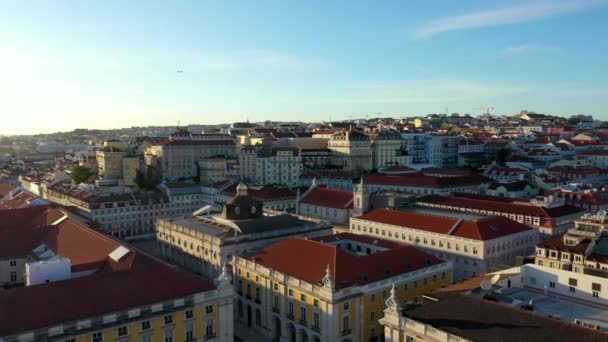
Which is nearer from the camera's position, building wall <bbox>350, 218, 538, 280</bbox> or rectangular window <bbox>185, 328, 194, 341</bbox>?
rectangular window <bbox>185, 328, 194, 341</bbox>

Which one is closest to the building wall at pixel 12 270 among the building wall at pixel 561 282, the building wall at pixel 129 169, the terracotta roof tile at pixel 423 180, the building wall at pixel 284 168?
the building wall at pixel 561 282

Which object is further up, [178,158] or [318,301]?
[178,158]

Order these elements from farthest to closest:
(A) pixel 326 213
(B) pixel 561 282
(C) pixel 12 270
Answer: (A) pixel 326 213 → (C) pixel 12 270 → (B) pixel 561 282

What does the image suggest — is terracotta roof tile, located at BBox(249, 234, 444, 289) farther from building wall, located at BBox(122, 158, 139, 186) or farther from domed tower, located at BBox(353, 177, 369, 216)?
building wall, located at BBox(122, 158, 139, 186)

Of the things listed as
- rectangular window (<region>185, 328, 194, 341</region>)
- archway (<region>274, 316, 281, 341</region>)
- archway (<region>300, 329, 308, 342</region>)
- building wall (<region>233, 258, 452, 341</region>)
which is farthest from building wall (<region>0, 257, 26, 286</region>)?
archway (<region>300, 329, 308, 342</region>)

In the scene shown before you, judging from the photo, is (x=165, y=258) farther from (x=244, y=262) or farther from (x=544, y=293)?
(x=544, y=293)

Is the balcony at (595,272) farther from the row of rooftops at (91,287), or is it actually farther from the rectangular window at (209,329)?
the row of rooftops at (91,287)

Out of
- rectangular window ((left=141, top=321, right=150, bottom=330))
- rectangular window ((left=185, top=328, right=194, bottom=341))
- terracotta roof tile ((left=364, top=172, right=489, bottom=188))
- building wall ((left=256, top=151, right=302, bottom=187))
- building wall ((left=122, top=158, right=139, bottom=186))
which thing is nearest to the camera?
rectangular window ((left=141, top=321, right=150, bottom=330))

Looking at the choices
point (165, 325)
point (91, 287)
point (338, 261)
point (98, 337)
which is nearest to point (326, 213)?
point (338, 261)

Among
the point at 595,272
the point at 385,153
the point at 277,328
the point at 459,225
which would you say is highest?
the point at 385,153

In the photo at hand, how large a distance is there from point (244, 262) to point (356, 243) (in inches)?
496

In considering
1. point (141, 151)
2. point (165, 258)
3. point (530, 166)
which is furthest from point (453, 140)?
point (165, 258)

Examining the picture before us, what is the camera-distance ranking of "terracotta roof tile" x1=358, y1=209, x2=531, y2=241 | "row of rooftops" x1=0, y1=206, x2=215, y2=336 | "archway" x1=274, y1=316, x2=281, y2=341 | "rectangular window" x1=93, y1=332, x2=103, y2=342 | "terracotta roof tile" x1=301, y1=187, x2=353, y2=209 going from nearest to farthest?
1. "row of rooftops" x1=0, y1=206, x2=215, y2=336
2. "rectangular window" x1=93, y1=332, x2=103, y2=342
3. "archway" x1=274, y1=316, x2=281, y2=341
4. "terracotta roof tile" x1=358, y1=209, x2=531, y2=241
5. "terracotta roof tile" x1=301, y1=187, x2=353, y2=209

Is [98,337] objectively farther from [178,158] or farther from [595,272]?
[178,158]
